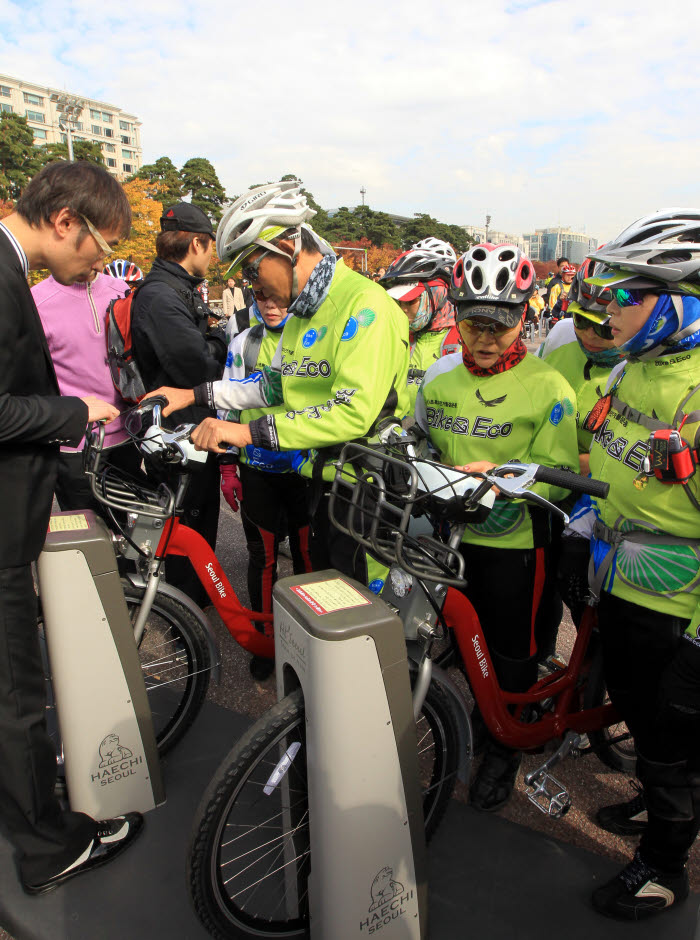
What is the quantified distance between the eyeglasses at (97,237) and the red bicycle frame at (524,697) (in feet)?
5.73

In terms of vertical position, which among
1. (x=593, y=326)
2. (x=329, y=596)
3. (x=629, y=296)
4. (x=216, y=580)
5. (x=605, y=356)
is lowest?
(x=216, y=580)

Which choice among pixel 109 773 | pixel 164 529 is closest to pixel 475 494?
pixel 164 529

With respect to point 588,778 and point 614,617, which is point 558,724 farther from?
point 614,617

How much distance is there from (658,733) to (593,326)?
1733 mm

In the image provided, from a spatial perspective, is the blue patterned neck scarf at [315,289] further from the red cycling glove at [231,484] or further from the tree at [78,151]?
the tree at [78,151]

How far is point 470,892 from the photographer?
2109mm

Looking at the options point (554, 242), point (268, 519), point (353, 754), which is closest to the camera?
point (353, 754)

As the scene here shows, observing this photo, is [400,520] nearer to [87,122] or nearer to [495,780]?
[495,780]

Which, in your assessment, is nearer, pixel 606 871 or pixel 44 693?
pixel 44 693

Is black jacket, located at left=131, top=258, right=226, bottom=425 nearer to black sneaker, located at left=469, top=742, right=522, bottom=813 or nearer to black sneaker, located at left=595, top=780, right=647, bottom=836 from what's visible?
black sneaker, located at left=469, top=742, right=522, bottom=813

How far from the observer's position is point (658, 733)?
1847mm

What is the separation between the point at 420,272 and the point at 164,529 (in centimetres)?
279

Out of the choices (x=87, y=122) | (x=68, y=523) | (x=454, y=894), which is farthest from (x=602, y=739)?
(x=87, y=122)

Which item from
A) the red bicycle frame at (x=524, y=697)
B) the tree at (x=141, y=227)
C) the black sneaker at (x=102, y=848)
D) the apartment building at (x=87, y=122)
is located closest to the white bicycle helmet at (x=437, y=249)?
the red bicycle frame at (x=524, y=697)
